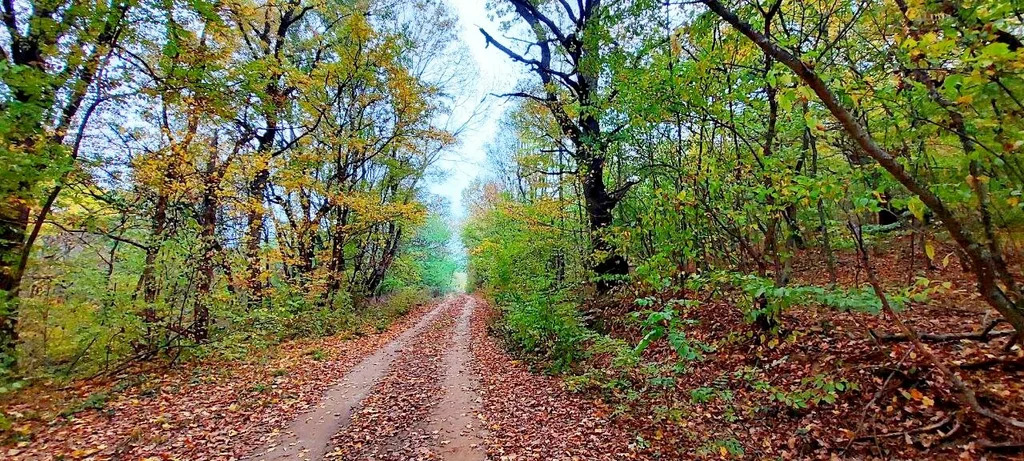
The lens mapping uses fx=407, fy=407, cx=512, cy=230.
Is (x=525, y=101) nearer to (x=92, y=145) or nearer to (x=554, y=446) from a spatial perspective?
(x=92, y=145)

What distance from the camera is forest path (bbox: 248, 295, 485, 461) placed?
5414mm

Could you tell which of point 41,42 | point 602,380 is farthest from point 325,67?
point 602,380

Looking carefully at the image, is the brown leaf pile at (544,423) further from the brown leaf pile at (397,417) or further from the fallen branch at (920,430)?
the fallen branch at (920,430)

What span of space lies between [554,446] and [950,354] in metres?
4.56

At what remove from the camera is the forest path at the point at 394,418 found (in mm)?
5414

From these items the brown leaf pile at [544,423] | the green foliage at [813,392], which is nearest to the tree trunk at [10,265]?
the brown leaf pile at [544,423]

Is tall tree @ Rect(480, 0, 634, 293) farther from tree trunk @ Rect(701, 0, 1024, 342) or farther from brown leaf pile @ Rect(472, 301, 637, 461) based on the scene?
tree trunk @ Rect(701, 0, 1024, 342)

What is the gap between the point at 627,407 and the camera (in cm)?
601

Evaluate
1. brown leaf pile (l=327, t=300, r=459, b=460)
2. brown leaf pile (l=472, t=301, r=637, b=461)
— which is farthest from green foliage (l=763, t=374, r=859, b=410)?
brown leaf pile (l=327, t=300, r=459, b=460)

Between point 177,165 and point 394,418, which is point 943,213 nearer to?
point 394,418

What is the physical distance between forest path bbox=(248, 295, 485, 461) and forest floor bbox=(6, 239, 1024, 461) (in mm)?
34

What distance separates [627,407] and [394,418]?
144 inches

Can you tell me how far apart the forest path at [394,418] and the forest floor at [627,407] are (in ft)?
0.11

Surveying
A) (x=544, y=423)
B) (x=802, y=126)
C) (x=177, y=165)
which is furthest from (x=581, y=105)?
(x=177, y=165)
